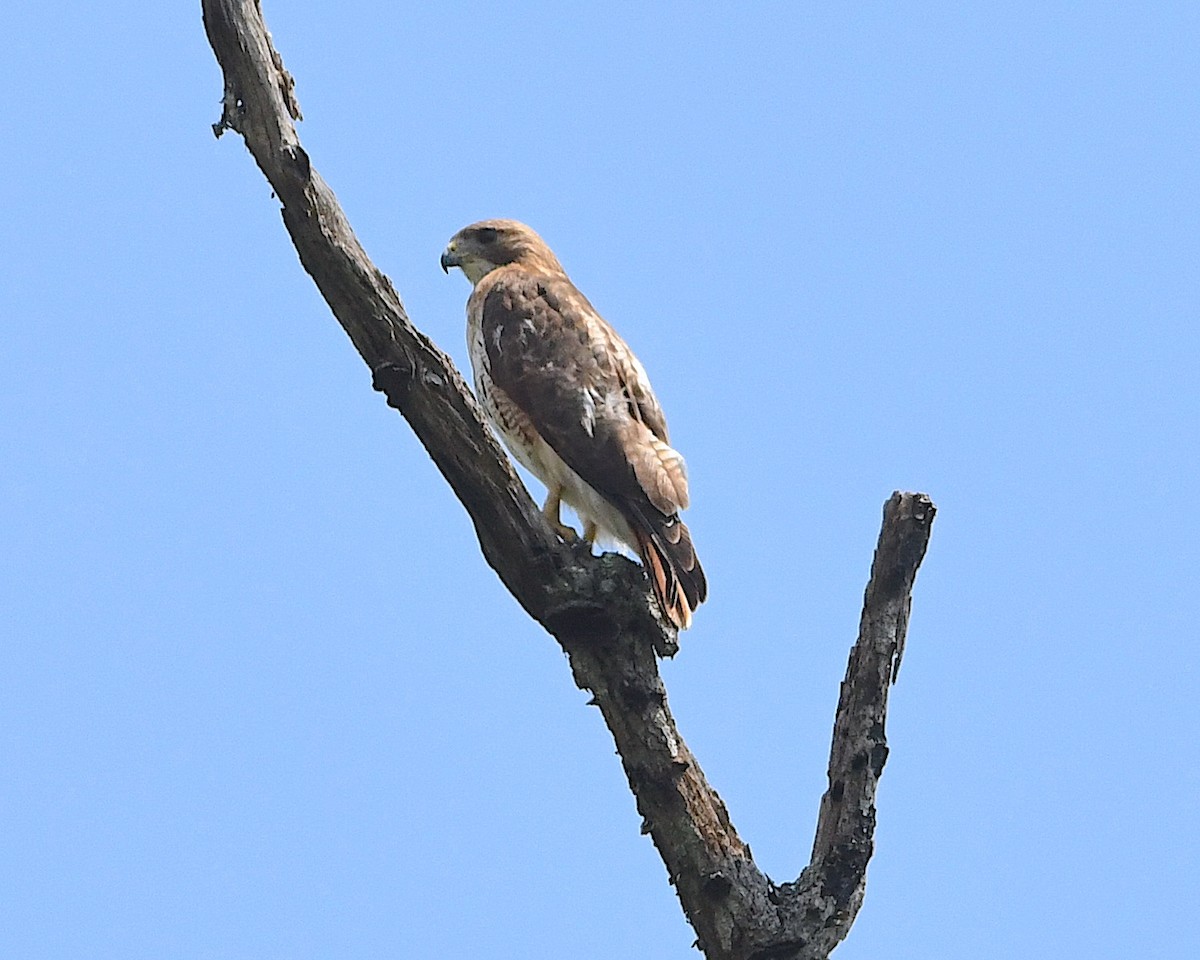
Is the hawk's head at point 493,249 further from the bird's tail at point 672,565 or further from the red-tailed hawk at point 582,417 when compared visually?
the bird's tail at point 672,565

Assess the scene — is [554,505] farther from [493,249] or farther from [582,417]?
[493,249]

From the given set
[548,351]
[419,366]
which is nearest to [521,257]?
[548,351]

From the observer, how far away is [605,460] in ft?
20.5

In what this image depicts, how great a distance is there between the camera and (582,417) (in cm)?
641

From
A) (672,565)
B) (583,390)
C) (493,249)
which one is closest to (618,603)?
(672,565)

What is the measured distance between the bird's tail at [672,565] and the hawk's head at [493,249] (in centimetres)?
224

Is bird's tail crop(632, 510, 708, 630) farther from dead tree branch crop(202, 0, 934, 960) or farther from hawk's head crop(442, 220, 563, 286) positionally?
hawk's head crop(442, 220, 563, 286)

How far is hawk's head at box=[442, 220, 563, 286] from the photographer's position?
7941 mm

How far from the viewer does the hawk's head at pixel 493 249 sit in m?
7.94

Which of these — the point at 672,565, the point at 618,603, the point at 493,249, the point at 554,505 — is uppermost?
the point at 493,249

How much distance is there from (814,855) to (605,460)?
6.36 feet

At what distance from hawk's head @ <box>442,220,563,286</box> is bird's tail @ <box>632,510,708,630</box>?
88.0 inches

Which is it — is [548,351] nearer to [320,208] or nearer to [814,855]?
[320,208]

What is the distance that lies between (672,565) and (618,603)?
714 millimetres
